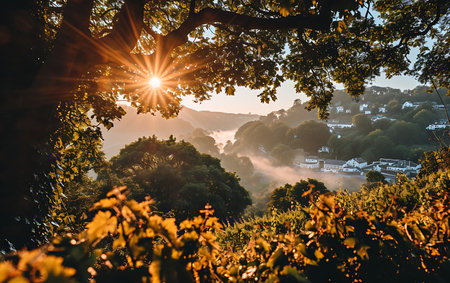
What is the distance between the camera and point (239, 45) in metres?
5.69

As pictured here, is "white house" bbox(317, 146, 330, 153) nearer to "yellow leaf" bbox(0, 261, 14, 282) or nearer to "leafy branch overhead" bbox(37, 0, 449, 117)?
"leafy branch overhead" bbox(37, 0, 449, 117)

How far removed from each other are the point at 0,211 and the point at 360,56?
10620 millimetres

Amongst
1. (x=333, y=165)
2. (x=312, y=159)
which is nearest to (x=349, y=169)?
(x=333, y=165)

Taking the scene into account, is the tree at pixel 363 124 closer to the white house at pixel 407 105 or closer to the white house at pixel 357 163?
the white house at pixel 357 163

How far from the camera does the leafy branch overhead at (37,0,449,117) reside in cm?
358

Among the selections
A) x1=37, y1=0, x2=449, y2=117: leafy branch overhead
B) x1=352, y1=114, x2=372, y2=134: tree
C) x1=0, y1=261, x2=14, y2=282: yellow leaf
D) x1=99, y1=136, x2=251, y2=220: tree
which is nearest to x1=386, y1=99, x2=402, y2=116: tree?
x1=352, y1=114, x2=372, y2=134: tree

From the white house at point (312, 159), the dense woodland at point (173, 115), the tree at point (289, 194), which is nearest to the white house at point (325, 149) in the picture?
the white house at point (312, 159)

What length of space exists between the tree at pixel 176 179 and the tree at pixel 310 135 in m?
60.9

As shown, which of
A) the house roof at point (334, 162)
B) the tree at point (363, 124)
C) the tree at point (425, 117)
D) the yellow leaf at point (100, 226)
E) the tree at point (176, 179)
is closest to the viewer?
the yellow leaf at point (100, 226)

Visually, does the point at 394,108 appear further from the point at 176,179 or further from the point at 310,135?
the point at 176,179

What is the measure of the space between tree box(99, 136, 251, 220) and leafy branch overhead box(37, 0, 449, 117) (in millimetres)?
12807

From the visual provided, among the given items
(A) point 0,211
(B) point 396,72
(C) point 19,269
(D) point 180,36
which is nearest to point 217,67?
(D) point 180,36

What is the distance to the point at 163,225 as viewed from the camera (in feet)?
3.95

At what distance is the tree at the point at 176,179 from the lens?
59.2ft
